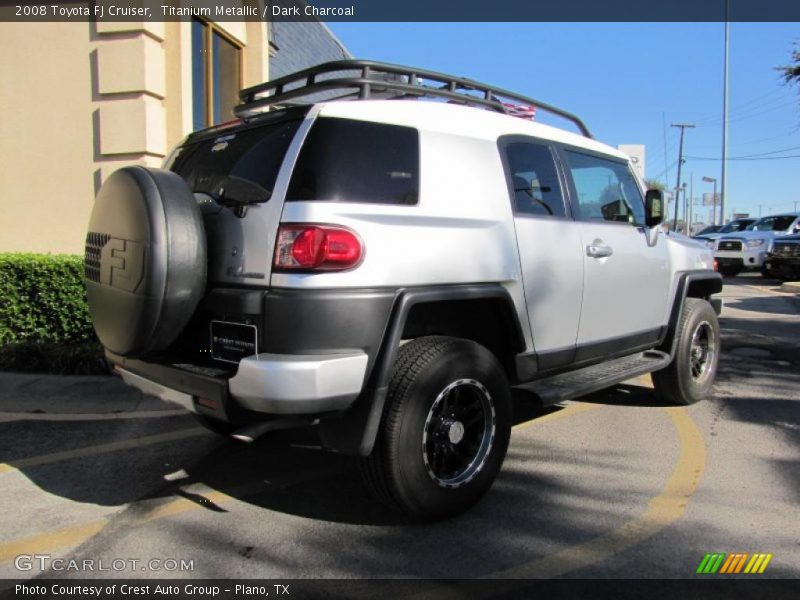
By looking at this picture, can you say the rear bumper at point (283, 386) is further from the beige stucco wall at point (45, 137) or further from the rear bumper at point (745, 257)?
the rear bumper at point (745, 257)

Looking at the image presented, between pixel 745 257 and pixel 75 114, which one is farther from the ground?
pixel 75 114

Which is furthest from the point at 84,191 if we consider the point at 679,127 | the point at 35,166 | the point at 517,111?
the point at 679,127

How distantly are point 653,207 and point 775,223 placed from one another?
19.1m

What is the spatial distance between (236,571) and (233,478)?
1138mm

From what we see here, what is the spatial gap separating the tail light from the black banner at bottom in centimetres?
138

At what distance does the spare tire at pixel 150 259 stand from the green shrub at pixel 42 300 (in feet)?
12.4

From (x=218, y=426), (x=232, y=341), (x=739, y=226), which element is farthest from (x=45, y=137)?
(x=739, y=226)

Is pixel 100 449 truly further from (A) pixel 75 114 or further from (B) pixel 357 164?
(A) pixel 75 114

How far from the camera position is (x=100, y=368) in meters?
6.20

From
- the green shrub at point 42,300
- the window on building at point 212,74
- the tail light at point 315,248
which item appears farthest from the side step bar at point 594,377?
the window on building at point 212,74

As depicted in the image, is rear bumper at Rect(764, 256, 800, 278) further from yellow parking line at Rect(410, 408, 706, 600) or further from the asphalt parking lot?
yellow parking line at Rect(410, 408, 706, 600)

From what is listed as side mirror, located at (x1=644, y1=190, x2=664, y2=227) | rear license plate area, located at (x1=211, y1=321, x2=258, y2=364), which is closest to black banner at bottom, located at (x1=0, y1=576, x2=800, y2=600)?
rear license plate area, located at (x1=211, y1=321, x2=258, y2=364)

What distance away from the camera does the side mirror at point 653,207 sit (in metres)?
4.82

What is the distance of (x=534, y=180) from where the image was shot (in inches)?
152
